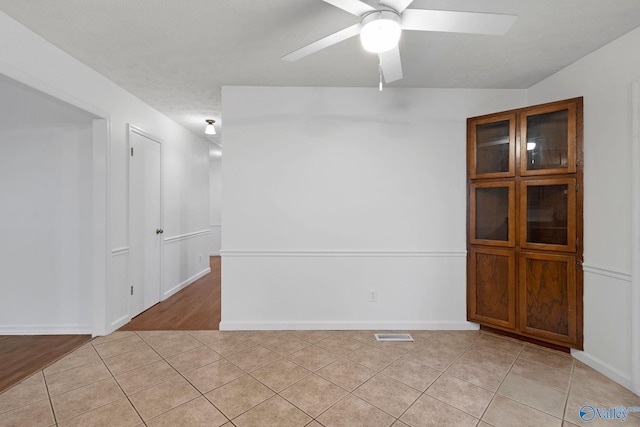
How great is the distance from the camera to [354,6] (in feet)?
4.77

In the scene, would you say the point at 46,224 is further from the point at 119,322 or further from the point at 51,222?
the point at 119,322

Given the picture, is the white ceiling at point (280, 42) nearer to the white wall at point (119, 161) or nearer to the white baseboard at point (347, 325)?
the white wall at point (119, 161)

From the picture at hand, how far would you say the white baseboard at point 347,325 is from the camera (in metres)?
3.06

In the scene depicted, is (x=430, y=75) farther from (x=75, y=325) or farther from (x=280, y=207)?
(x=75, y=325)

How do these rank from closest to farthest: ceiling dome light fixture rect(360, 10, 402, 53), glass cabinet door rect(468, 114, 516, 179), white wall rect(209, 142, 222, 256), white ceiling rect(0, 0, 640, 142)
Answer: ceiling dome light fixture rect(360, 10, 402, 53) → white ceiling rect(0, 0, 640, 142) → glass cabinet door rect(468, 114, 516, 179) → white wall rect(209, 142, 222, 256)

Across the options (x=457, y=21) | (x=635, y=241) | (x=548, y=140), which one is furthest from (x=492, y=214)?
(x=457, y=21)

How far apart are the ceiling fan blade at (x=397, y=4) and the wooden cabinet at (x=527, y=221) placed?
1.90 metres

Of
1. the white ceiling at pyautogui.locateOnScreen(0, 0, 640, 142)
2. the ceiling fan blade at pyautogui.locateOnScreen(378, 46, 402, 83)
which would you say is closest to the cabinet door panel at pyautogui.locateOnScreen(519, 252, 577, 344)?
the white ceiling at pyautogui.locateOnScreen(0, 0, 640, 142)

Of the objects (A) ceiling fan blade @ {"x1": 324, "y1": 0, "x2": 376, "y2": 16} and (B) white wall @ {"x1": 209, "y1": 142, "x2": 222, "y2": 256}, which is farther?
(B) white wall @ {"x1": 209, "y1": 142, "x2": 222, "y2": 256}

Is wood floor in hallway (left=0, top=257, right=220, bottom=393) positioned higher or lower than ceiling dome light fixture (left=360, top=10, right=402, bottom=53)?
lower

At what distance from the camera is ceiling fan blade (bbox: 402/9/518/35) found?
1.40 metres

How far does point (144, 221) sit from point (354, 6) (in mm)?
3328

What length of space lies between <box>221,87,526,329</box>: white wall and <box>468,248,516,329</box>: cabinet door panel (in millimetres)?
125

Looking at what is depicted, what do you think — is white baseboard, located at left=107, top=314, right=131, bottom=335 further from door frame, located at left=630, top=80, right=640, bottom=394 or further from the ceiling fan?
door frame, located at left=630, top=80, right=640, bottom=394
